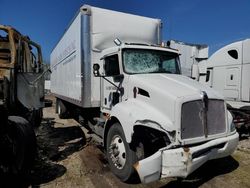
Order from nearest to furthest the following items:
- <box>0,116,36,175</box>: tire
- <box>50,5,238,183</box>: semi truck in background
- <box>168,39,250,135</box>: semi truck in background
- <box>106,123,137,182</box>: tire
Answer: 1. <box>50,5,238,183</box>: semi truck in background
2. <box>0,116,36,175</box>: tire
3. <box>106,123,137,182</box>: tire
4. <box>168,39,250,135</box>: semi truck in background

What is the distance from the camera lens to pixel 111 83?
5.86 meters

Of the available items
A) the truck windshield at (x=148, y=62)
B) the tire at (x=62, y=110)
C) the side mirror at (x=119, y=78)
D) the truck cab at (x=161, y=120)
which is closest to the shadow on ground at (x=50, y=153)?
the tire at (x=62, y=110)

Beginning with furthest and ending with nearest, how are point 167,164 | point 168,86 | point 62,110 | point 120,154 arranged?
1. point 62,110
2. point 120,154
3. point 168,86
4. point 167,164

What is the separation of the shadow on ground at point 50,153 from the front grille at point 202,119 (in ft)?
8.87

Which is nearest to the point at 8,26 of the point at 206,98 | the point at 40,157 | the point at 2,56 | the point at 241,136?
the point at 2,56

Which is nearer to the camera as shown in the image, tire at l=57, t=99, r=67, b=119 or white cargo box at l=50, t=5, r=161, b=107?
white cargo box at l=50, t=5, r=161, b=107

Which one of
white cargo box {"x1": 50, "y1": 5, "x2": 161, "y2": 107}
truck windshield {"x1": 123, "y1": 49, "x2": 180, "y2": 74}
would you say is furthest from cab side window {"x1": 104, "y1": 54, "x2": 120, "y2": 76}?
white cargo box {"x1": 50, "y1": 5, "x2": 161, "y2": 107}

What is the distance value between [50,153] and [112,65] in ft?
8.98

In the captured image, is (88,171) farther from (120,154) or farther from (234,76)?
(234,76)

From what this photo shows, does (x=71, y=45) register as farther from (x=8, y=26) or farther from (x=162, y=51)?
(x=162, y=51)

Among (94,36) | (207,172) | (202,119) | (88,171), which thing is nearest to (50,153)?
(88,171)

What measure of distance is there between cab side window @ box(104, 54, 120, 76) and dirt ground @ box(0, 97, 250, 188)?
2096 mm

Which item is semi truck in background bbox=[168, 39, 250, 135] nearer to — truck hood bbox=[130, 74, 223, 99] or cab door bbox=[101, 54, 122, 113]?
cab door bbox=[101, 54, 122, 113]

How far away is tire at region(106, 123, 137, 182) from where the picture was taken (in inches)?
177
